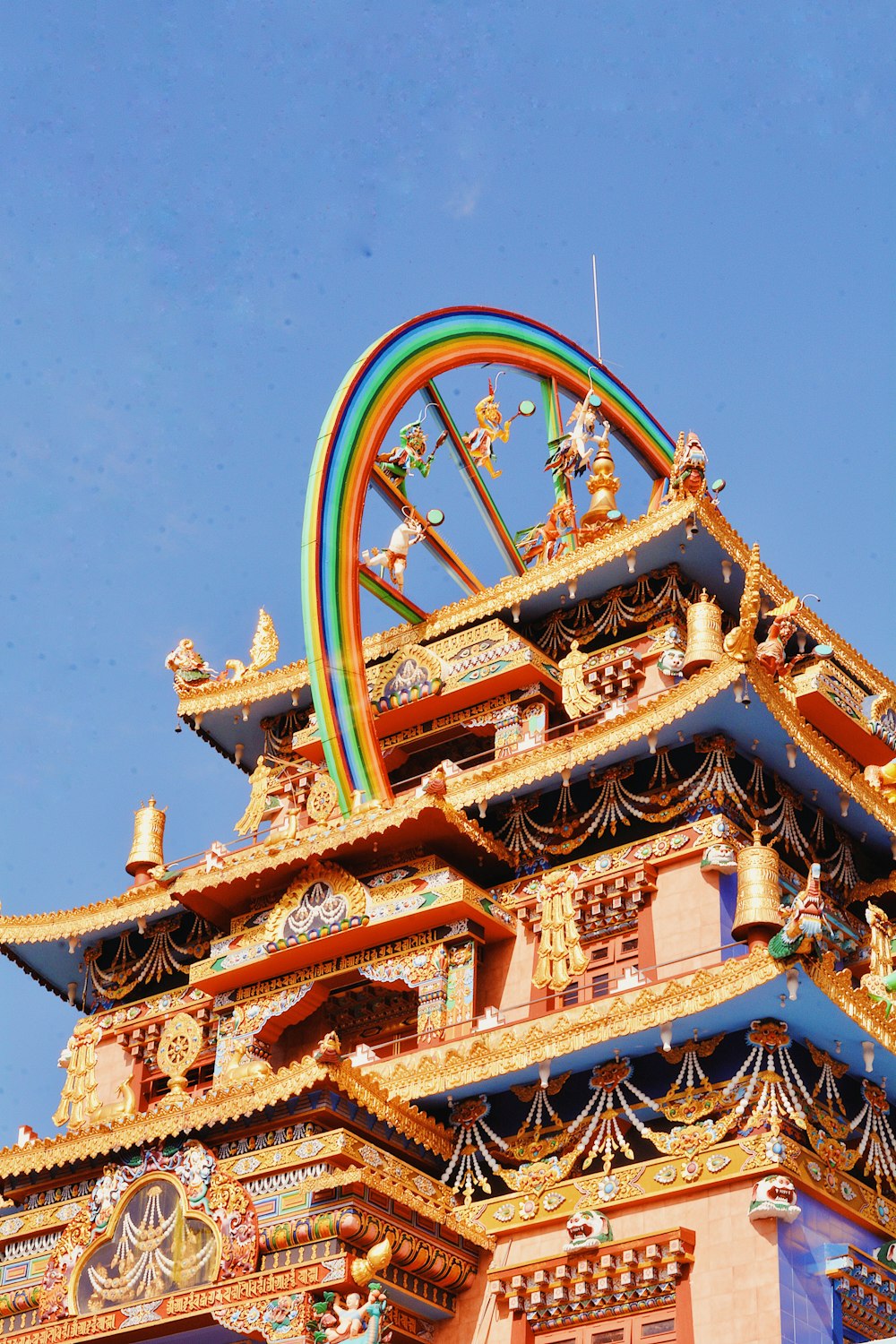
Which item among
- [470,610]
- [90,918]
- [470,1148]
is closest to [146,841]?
[90,918]

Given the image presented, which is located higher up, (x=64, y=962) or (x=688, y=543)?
(x=688, y=543)

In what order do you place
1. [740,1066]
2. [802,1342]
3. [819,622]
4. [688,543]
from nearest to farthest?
1. [802,1342]
2. [740,1066]
3. [688,543]
4. [819,622]

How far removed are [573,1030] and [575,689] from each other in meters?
7.09

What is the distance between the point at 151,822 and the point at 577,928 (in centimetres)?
871

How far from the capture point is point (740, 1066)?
18.0 metres

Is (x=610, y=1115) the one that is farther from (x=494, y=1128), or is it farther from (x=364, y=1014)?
(x=364, y=1014)

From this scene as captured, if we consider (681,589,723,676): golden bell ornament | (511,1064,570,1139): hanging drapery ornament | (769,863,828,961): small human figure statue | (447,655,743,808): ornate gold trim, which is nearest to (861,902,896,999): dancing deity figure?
(769,863,828,961): small human figure statue

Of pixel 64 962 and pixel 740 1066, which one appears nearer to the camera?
pixel 740 1066

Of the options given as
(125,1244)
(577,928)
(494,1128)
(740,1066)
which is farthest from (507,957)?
(125,1244)

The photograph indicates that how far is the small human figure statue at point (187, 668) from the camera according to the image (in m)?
29.3

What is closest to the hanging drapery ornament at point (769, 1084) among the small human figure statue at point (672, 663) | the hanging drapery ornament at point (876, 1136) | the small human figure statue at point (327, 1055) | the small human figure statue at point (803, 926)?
the hanging drapery ornament at point (876, 1136)

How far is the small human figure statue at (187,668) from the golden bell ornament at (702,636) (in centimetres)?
918

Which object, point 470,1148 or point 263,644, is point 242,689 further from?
point 470,1148

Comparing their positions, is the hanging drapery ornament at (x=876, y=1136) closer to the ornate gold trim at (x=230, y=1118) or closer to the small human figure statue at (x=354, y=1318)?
the ornate gold trim at (x=230, y=1118)
